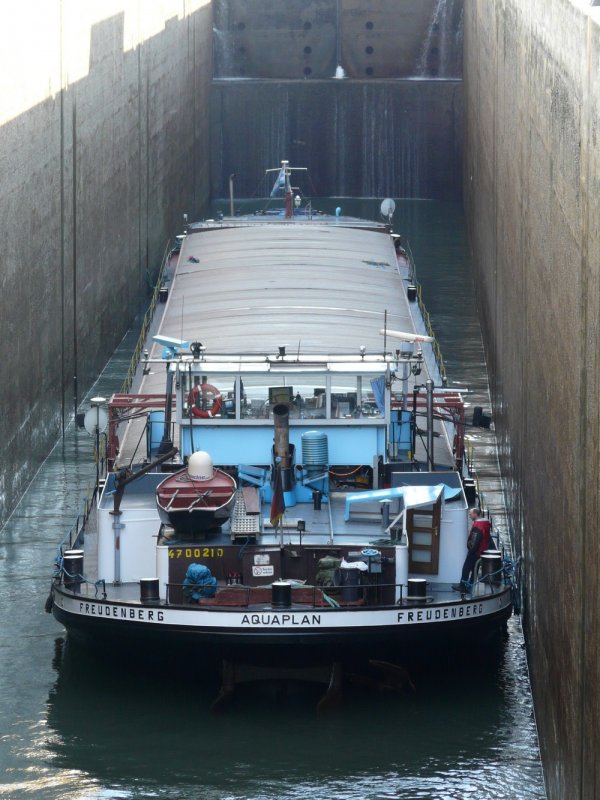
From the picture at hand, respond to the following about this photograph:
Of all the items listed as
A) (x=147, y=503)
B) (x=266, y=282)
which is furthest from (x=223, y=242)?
(x=147, y=503)

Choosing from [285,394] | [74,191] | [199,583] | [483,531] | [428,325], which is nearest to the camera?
[199,583]

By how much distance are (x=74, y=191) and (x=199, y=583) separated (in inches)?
679

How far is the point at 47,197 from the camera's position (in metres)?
31.6

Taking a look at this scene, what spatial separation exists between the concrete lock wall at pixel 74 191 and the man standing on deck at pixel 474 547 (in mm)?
9540

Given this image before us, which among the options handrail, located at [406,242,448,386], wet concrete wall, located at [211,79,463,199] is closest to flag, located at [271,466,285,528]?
handrail, located at [406,242,448,386]

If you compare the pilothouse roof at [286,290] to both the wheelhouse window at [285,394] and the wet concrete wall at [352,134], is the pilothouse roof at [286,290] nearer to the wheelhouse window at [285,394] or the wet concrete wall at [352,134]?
the wheelhouse window at [285,394]

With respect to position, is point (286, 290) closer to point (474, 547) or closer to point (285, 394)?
point (285, 394)

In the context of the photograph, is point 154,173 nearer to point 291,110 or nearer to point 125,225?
point 125,225

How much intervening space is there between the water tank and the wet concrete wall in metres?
40.8

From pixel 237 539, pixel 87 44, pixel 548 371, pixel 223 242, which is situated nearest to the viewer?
pixel 548 371

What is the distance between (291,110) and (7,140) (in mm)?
35263

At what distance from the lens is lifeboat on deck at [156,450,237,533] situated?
20.2 metres

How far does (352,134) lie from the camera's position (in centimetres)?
6241

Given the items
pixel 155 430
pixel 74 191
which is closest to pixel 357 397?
pixel 155 430
